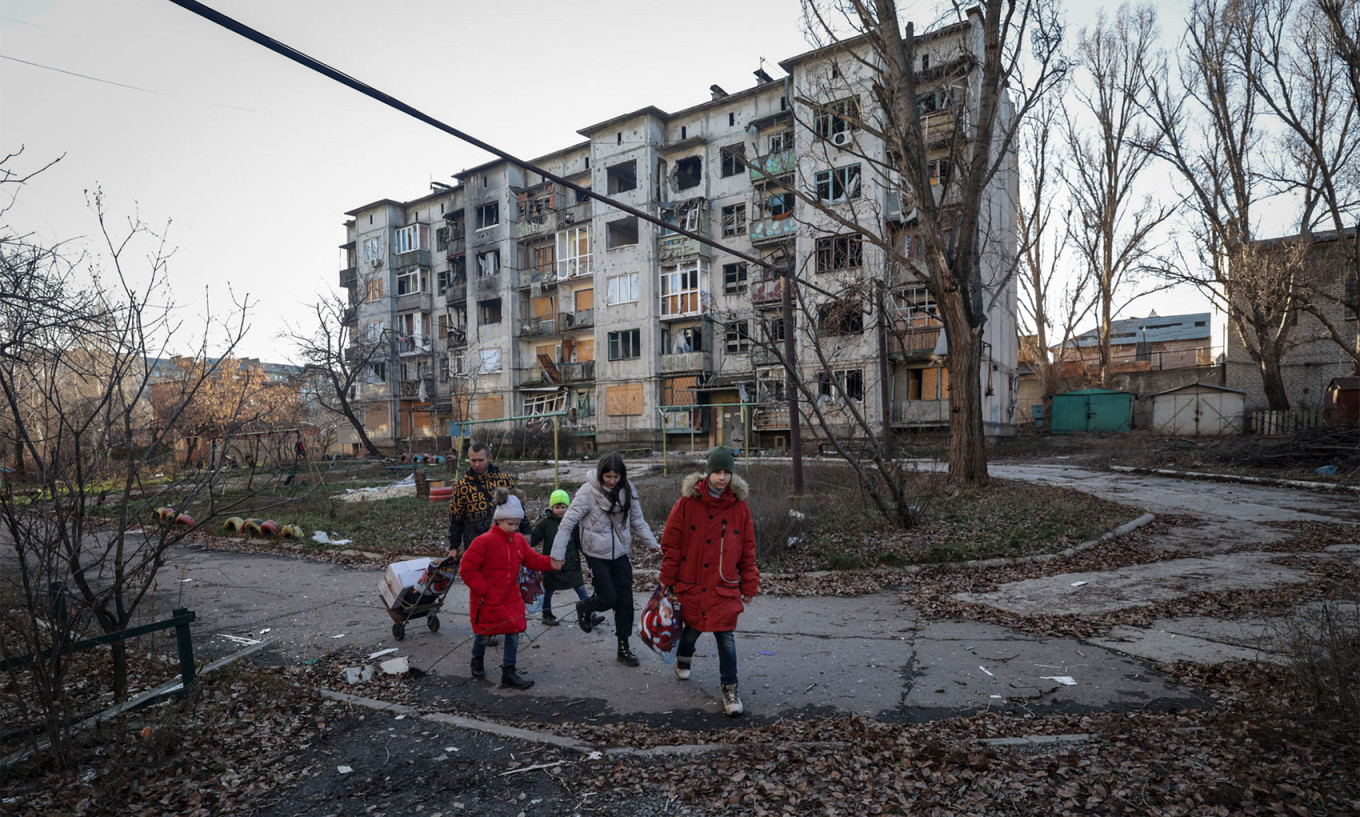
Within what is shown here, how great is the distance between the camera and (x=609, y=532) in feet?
18.6

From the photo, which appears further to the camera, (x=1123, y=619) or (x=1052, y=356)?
(x=1052, y=356)

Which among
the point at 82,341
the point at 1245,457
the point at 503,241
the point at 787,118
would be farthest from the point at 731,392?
the point at 82,341

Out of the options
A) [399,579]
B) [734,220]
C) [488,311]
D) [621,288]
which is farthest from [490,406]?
[399,579]

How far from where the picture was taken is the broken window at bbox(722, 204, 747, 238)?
34.9 metres

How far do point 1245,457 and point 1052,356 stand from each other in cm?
2049

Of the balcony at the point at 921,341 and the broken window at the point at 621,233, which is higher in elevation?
the broken window at the point at 621,233

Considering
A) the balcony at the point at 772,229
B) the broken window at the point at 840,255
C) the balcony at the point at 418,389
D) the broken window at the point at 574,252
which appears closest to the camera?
the broken window at the point at 840,255

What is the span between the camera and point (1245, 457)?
19250 mm

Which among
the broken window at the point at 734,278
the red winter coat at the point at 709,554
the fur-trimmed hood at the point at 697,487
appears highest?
the broken window at the point at 734,278

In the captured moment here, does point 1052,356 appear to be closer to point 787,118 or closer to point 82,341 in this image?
point 787,118

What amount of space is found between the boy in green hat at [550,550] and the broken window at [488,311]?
39.8 metres

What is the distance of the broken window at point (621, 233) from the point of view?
39.0 metres

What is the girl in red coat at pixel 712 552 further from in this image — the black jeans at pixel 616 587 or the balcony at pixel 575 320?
the balcony at pixel 575 320

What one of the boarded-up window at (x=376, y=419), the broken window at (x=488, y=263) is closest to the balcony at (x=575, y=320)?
the broken window at (x=488, y=263)
